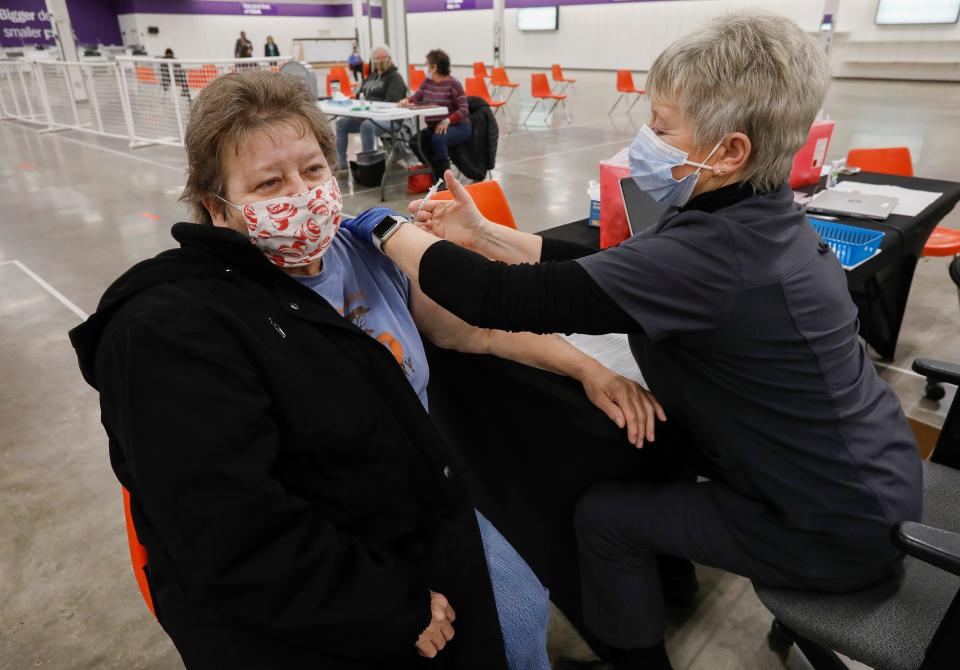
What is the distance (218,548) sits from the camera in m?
0.82

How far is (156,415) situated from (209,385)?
0.07 metres

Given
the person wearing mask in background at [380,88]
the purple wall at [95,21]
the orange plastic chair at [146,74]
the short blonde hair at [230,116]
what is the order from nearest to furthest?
the short blonde hair at [230,116] → the person wearing mask in background at [380,88] → the orange plastic chair at [146,74] → the purple wall at [95,21]

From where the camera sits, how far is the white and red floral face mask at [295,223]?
3.60 feet

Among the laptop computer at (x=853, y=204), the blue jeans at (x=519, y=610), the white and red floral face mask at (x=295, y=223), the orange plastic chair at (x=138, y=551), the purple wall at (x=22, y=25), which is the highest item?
the purple wall at (x=22, y=25)

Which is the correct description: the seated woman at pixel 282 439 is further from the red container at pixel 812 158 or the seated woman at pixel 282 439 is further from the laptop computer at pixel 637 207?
the red container at pixel 812 158

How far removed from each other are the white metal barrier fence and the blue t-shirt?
6288 millimetres

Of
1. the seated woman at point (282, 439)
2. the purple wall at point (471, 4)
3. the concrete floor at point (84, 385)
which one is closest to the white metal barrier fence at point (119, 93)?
the concrete floor at point (84, 385)

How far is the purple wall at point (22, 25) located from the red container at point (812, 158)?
2374 centimetres

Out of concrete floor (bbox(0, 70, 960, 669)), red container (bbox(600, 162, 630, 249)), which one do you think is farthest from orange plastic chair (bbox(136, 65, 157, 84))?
red container (bbox(600, 162, 630, 249))

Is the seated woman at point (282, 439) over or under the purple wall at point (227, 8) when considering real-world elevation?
under

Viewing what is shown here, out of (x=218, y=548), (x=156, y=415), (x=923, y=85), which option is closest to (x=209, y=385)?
(x=156, y=415)

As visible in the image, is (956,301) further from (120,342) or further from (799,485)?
(120,342)

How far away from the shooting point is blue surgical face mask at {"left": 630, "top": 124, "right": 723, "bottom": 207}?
1.11 metres

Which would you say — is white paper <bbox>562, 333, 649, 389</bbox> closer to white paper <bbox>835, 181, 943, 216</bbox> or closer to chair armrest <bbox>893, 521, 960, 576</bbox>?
chair armrest <bbox>893, 521, 960, 576</bbox>
